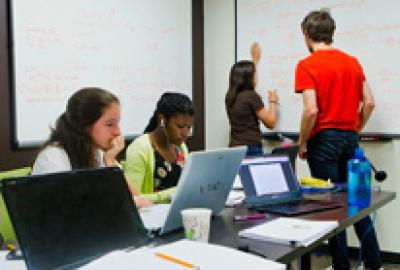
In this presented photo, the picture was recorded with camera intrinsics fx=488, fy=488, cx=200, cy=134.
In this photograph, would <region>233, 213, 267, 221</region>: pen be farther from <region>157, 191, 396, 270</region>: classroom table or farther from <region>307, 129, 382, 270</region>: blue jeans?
<region>307, 129, 382, 270</region>: blue jeans

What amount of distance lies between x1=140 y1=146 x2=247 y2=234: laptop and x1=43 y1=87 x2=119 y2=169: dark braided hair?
1.05ft

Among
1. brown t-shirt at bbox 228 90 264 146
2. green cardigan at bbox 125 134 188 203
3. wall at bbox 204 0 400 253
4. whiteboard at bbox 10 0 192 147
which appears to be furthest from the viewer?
wall at bbox 204 0 400 253

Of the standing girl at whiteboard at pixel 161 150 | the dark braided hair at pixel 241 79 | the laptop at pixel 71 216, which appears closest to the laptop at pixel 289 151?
the standing girl at whiteboard at pixel 161 150

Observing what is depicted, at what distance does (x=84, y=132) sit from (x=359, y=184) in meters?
1.04

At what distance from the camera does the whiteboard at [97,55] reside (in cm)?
250

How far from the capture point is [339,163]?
2.61 m

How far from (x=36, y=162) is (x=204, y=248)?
0.85 m

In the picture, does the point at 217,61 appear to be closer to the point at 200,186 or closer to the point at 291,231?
the point at 200,186

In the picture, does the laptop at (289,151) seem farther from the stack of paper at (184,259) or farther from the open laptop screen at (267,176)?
the stack of paper at (184,259)

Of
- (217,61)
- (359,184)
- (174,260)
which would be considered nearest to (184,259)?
(174,260)

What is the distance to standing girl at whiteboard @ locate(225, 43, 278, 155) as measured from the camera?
325cm

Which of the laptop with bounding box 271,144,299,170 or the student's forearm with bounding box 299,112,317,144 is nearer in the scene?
the laptop with bounding box 271,144,299,170

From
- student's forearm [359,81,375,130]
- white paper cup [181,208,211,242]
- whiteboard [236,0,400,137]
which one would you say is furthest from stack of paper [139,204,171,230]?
whiteboard [236,0,400,137]

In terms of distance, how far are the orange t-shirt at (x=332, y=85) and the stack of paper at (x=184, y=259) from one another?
1612 mm
